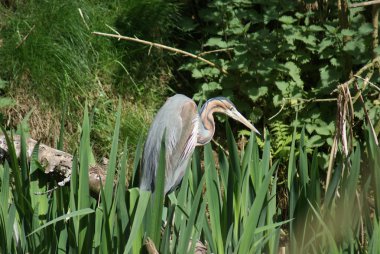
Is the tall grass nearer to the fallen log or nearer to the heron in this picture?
the fallen log

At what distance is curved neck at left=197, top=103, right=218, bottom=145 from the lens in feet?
12.4

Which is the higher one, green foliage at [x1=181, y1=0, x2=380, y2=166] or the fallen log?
green foliage at [x1=181, y1=0, x2=380, y2=166]

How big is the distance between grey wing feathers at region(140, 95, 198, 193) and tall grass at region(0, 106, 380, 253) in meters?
0.48

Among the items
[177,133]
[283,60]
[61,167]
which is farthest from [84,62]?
[61,167]

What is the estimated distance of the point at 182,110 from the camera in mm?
3555

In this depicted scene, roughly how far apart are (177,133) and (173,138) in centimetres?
3

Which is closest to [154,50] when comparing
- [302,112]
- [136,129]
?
[136,129]

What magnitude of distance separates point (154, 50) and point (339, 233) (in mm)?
2588

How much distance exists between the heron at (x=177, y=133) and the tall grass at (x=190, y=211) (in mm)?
481

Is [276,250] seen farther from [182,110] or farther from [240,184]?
[182,110]

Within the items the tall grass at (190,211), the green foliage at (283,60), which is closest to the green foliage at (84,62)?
the green foliage at (283,60)

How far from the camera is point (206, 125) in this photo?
3799 millimetres

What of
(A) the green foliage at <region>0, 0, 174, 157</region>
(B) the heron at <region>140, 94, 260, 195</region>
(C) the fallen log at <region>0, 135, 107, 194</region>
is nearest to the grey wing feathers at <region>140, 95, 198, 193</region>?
(B) the heron at <region>140, 94, 260, 195</region>

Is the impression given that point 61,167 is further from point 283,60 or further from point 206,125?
point 283,60
